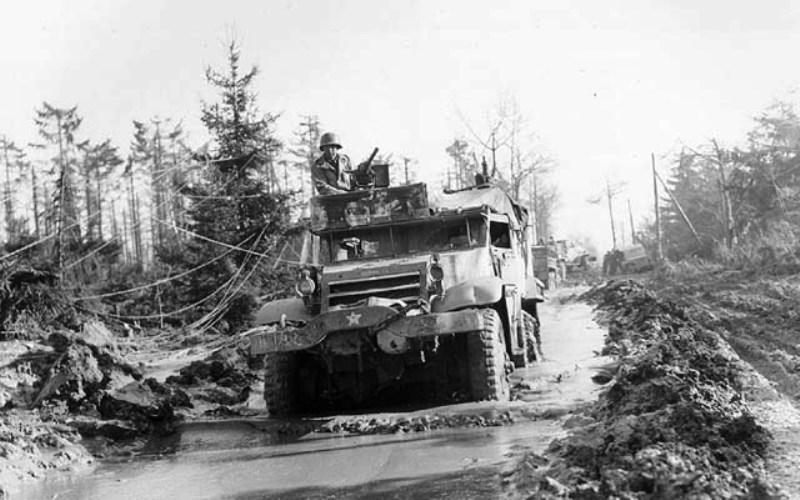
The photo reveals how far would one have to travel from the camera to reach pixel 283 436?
7816 mm

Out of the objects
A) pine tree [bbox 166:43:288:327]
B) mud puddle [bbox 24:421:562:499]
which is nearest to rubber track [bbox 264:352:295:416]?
mud puddle [bbox 24:421:562:499]

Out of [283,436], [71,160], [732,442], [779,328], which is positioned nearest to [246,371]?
[283,436]

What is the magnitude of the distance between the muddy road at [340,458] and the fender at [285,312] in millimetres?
1095

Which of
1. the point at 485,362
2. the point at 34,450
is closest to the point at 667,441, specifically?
the point at 485,362

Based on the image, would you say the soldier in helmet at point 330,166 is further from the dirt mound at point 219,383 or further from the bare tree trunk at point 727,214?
the bare tree trunk at point 727,214

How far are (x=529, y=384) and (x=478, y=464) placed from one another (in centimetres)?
373

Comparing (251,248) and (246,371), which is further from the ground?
(251,248)

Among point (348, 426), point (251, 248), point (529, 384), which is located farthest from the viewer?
point (251, 248)

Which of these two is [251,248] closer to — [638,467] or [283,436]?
[283,436]

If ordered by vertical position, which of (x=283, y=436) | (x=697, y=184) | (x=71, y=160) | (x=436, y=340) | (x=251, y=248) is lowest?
(x=283, y=436)

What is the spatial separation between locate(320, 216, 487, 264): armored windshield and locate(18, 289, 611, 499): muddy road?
72.1 inches

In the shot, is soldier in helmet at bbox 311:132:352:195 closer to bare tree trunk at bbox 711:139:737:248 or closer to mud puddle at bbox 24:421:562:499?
mud puddle at bbox 24:421:562:499

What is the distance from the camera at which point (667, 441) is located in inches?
179

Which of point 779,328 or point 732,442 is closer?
point 732,442
